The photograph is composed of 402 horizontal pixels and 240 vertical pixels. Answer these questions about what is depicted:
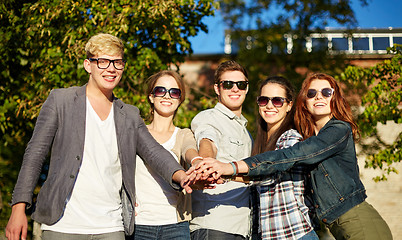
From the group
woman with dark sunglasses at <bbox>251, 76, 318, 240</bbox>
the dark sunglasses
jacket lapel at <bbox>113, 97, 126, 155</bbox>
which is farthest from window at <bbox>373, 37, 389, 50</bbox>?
jacket lapel at <bbox>113, 97, 126, 155</bbox>

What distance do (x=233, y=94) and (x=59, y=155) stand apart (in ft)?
5.17

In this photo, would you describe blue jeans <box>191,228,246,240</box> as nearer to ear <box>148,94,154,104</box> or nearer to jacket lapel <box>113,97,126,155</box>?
jacket lapel <box>113,97,126,155</box>

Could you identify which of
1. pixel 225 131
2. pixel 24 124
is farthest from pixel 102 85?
pixel 24 124

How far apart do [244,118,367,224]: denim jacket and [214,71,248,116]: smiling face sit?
805 mm

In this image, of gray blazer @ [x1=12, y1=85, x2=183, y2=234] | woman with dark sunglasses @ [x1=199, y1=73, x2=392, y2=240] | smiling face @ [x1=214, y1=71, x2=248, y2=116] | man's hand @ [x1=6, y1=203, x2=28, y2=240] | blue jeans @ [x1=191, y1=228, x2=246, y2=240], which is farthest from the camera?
smiling face @ [x1=214, y1=71, x2=248, y2=116]

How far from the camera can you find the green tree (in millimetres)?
5910

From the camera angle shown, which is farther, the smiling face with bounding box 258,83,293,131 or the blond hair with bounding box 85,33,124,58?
the smiling face with bounding box 258,83,293,131

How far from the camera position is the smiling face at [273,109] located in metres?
3.57

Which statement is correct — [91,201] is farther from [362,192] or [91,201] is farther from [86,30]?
[86,30]

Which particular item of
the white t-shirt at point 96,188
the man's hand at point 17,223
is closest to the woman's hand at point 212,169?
the white t-shirt at point 96,188

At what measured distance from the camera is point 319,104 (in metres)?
3.25

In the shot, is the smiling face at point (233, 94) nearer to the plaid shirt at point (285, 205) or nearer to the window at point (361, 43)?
the plaid shirt at point (285, 205)

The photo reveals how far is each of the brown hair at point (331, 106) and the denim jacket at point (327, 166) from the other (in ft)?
0.64

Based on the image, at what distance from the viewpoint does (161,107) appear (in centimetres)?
364
